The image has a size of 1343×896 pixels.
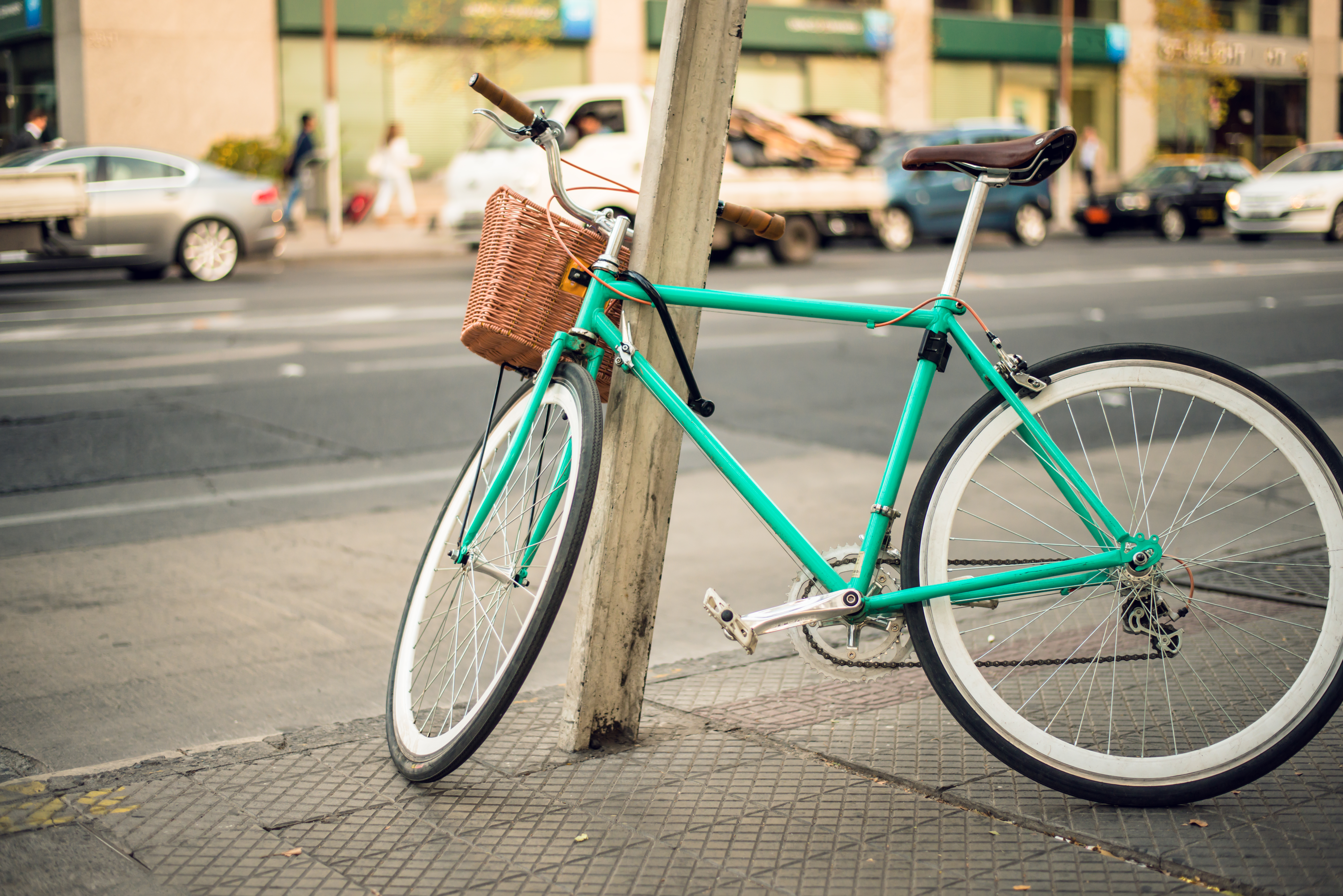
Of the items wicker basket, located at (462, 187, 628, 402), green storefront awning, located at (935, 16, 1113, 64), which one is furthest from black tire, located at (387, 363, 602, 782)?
green storefront awning, located at (935, 16, 1113, 64)

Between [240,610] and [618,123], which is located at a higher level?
[618,123]

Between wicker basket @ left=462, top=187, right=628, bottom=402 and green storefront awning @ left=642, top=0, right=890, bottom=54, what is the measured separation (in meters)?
30.9

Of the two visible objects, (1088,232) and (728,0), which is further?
(1088,232)

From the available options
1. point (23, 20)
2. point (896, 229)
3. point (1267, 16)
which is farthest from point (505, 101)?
point (1267, 16)

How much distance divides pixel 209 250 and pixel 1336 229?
1926cm

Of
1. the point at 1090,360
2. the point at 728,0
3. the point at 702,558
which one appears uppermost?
the point at 728,0

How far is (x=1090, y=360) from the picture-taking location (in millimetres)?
2875

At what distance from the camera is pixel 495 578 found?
307 cm

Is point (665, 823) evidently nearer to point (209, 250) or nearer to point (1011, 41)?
point (209, 250)

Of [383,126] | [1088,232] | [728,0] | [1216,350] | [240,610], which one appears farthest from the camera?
[383,126]

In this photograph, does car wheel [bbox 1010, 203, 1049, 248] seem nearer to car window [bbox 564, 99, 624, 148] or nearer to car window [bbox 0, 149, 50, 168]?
car window [bbox 564, 99, 624, 148]

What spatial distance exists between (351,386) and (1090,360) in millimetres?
7067

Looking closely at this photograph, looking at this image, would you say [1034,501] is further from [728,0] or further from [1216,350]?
[1216,350]

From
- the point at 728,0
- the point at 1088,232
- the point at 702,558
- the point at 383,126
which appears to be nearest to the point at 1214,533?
the point at 702,558
